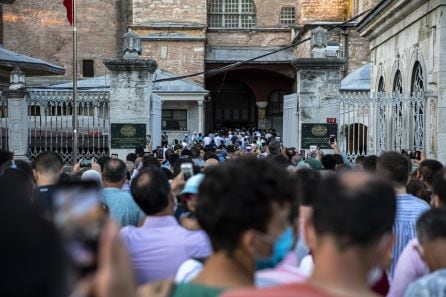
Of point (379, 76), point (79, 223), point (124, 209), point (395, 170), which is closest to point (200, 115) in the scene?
point (379, 76)

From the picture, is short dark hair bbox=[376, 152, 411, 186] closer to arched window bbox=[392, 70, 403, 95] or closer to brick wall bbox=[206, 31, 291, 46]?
arched window bbox=[392, 70, 403, 95]

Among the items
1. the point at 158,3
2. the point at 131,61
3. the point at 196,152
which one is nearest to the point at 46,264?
the point at 196,152

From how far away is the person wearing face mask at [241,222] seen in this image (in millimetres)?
2650

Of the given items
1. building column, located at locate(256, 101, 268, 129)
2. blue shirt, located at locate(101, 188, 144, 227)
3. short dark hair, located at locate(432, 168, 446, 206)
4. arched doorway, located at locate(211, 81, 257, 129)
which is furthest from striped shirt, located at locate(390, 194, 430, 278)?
arched doorway, located at locate(211, 81, 257, 129)

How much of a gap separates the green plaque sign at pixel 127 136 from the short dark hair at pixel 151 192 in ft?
33.3

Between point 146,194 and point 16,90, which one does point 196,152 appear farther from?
point 146,194

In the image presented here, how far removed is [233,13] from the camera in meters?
39.5

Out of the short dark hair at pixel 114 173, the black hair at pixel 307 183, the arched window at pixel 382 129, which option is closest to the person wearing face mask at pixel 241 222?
the black hair at pixel 307 183

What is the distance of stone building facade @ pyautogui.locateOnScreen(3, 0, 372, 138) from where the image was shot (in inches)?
1430

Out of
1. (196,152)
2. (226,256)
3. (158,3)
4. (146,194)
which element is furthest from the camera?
(158,3)

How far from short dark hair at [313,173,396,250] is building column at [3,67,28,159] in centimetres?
1344

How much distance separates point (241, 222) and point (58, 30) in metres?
37.2

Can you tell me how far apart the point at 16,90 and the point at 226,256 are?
1309 centimetres

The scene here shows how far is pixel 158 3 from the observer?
36500 millimetres
